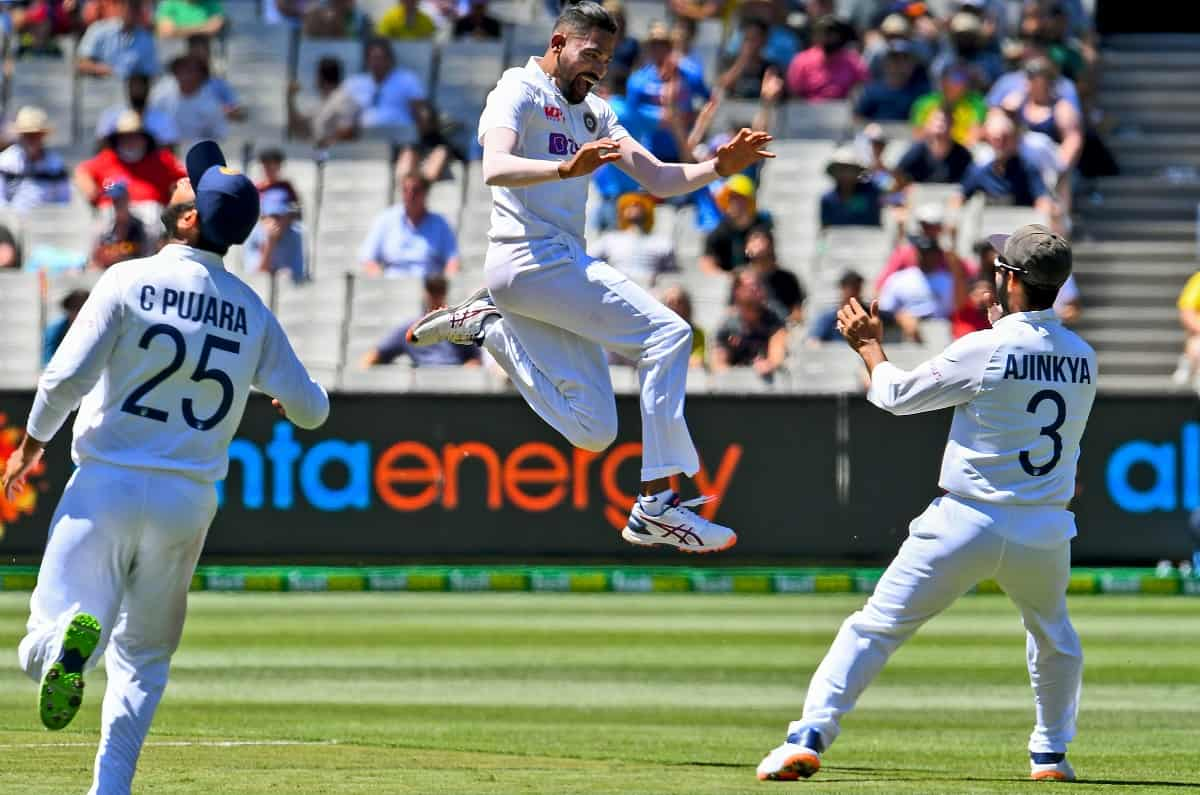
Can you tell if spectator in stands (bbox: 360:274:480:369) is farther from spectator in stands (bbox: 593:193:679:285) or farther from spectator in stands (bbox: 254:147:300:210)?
spectator in stands (bbox: 254:147:300:210)

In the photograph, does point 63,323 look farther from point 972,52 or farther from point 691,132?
point 972,52

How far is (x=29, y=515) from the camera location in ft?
57.6

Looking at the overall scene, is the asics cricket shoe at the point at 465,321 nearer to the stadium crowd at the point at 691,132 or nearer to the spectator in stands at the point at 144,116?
the stadium crowd at the point at 691,132

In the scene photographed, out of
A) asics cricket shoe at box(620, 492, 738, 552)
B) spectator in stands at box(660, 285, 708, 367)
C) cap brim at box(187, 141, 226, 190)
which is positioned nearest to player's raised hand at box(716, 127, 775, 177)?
asics cricket shoe at box(620, 492, 738, 552)

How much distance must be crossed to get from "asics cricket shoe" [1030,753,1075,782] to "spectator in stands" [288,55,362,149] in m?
13.4

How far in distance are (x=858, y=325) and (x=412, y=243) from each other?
1099 centimetres

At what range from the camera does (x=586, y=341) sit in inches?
380

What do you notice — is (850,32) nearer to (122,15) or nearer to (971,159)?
(971,159)

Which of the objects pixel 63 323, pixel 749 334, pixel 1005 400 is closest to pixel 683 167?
pixel 1005 400

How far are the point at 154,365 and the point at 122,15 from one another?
1536 cm

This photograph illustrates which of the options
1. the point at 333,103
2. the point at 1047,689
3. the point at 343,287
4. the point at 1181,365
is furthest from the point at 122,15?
the point at 1047,689

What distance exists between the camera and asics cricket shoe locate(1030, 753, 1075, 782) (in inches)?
360

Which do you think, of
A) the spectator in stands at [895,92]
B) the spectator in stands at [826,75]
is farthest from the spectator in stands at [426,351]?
the spectator in stands at [895,92]

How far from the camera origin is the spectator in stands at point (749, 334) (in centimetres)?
1802
